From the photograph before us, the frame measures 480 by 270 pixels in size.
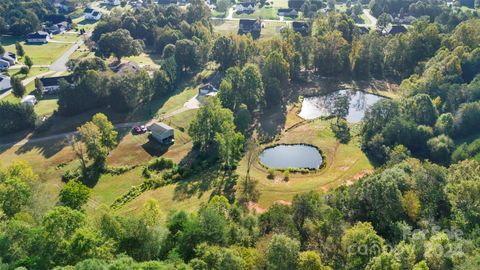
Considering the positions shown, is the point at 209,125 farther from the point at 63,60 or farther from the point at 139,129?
the point at 63,60

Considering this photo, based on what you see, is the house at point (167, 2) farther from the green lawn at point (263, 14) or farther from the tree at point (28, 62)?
the tree at point (28, 62)

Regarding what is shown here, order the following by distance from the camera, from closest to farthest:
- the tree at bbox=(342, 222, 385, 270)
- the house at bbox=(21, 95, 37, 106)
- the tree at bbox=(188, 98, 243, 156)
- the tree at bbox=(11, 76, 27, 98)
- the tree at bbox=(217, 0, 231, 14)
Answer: the tree at bbox=(342, 222, 385, 270) → the tree at bbox=(188, 98, 243, 156) → the house at bbox=(21, 95, 37, 106) → the tree at bbox=(11, 76, 27, 98) → the tree at bbox=(217, 0, 231, 14)

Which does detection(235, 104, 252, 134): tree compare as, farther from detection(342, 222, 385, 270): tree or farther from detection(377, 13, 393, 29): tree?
detection(377, 13, 393, 29): tree

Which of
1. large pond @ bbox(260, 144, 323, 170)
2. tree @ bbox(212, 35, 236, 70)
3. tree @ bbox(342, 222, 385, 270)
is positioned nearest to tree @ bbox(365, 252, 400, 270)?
tree @ bbox(342, 222, 385, 270)

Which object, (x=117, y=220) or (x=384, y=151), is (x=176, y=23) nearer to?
(x=384, y=151)

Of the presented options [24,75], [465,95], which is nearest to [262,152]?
[465,95]

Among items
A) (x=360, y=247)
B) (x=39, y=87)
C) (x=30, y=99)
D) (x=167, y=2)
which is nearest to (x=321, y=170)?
(x=360, y=247)
